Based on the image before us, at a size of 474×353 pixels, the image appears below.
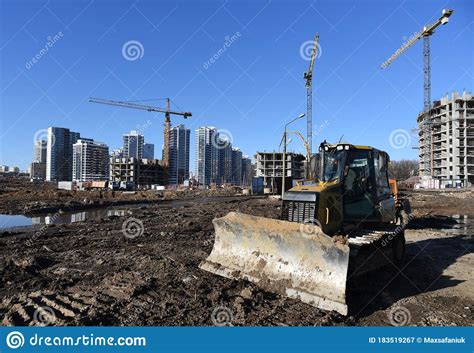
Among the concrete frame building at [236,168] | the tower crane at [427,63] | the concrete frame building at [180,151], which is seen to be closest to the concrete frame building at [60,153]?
the concrete frame building at [180,151]

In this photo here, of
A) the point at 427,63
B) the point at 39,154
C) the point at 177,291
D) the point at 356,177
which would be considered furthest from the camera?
the point at 39,154

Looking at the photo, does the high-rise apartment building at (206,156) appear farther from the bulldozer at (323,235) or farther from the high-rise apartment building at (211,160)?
the bulldozer at (323,235)

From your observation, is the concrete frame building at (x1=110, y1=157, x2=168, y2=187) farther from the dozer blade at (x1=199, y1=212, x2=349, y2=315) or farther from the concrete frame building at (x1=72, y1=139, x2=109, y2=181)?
the dozer blade at (x1=199, y1=212, x2=349, y2=315)

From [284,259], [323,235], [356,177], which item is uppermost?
[356,177]

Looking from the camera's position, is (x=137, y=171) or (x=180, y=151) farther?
(x=180, y=151)

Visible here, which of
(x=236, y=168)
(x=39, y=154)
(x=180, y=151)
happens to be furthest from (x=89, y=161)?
(x=39, y=154)

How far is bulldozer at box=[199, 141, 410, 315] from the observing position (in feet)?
18.6

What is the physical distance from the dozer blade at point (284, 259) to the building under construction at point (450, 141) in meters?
83.6

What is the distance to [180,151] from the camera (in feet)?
400

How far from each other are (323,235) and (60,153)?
408 feet

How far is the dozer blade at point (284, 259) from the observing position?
553cm

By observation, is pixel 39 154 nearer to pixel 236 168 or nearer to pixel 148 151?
pixel 148 151

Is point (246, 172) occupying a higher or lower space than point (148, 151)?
lower

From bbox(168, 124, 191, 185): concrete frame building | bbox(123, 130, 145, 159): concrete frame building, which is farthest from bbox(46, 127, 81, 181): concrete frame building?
bbox(168, 124, 191, 185): concrete frame building
